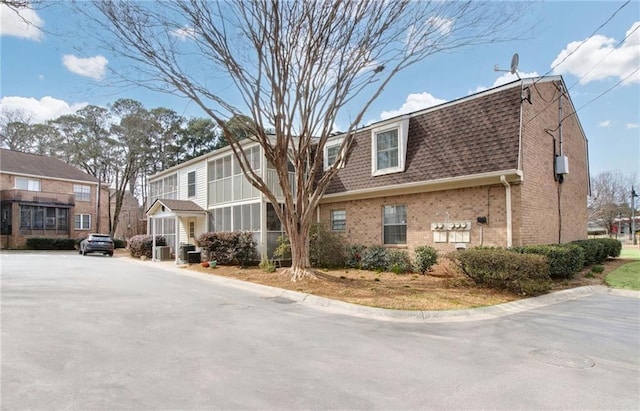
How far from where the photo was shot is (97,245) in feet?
85.8

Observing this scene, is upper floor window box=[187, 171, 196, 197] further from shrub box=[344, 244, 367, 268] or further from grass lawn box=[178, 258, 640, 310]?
shrub box=[344, 244, 367, 268]

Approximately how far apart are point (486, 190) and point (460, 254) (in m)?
3.20

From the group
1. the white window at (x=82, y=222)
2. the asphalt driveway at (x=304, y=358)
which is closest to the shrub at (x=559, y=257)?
the asphalt driveway at (x=304, y=358)

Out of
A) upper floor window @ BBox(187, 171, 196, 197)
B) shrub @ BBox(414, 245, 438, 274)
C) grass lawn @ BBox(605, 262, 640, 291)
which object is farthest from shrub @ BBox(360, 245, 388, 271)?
upper floor window @ BBox(187, 171, 196, 197)

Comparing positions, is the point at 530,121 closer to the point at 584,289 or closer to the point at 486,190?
the point at 486,190

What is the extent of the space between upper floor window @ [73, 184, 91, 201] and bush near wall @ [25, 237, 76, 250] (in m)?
6.74

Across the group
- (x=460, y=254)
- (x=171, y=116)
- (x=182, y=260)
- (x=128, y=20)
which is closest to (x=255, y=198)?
(x=182, y=260)

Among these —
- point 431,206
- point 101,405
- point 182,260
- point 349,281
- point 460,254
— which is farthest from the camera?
point 182,260

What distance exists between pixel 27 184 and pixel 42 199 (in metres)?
2.48

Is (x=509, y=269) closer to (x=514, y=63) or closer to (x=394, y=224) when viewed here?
(x=394, y=224)

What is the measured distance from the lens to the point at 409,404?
143 inches

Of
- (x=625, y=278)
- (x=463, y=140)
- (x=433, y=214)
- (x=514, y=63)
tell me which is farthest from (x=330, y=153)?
(x=625, y=278)

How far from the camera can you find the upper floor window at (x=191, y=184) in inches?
895

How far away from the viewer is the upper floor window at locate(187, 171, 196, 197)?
22734mm
